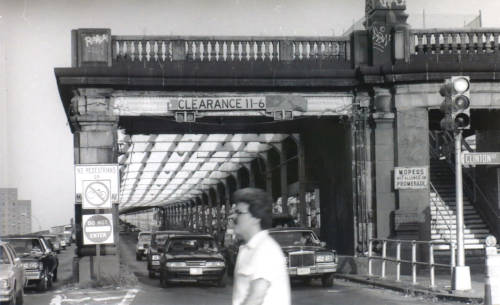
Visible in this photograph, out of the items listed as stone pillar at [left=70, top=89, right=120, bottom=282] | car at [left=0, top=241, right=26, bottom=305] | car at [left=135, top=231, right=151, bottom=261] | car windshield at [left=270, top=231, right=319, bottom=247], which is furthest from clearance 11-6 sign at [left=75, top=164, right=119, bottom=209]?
car at [left=135, top=231, right=151, bottom=261]

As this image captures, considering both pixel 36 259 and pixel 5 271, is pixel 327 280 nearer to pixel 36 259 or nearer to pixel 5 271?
pixel 36 259

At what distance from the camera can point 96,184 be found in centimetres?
2184

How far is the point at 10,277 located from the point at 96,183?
5.77 metres

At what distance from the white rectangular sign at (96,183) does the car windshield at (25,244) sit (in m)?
3.97

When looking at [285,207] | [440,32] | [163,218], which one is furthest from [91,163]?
[163,218]

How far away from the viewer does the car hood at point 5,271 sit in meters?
16.1

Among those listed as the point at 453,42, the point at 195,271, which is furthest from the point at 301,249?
the point at 453,42

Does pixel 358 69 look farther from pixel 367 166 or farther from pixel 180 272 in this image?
pixel 180 272

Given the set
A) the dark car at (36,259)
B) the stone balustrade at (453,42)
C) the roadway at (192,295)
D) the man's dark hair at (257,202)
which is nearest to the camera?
the man's dark hair at (257,202)

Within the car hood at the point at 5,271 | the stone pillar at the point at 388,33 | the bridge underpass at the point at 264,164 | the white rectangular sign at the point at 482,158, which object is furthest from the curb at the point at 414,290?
the car hood at the point at 5,271

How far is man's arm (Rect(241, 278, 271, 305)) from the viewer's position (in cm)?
566

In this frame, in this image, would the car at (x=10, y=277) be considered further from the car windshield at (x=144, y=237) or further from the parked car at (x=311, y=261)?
the car windshield at (x=144, y=237)

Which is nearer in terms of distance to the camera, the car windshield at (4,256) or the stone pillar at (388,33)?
the car windshield at (4,256)

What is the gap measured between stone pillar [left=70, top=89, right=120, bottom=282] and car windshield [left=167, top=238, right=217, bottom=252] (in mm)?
1607
